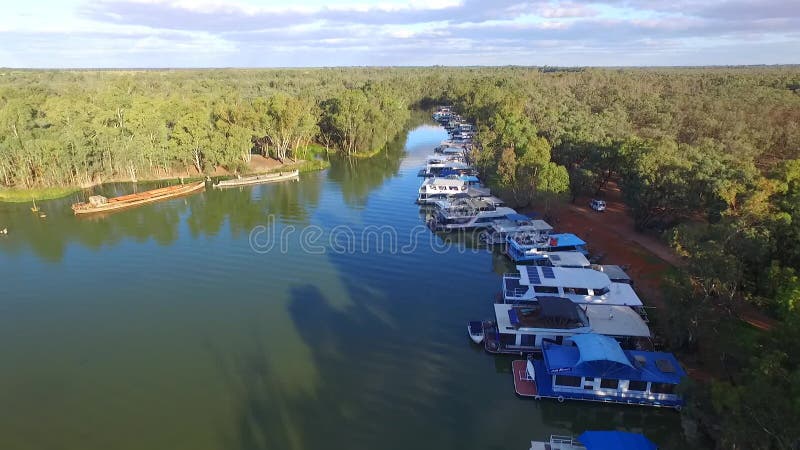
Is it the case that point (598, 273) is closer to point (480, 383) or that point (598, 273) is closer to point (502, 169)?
point (480, 383)

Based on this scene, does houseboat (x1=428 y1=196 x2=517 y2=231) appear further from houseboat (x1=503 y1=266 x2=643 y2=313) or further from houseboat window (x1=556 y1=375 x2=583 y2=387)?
houseboat window (x1=556 y1=375 x2=583 y2=387)

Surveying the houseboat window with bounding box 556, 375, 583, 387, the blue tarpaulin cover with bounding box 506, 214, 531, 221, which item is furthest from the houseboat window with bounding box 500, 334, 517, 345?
the blue tarpaulin cover with bounding box 506, 214, 531, 221

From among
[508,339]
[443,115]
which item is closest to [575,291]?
[508,339]

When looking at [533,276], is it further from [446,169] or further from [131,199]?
[131,199]

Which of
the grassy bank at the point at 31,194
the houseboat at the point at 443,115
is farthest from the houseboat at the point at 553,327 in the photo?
the houseboat at the point at 443,115

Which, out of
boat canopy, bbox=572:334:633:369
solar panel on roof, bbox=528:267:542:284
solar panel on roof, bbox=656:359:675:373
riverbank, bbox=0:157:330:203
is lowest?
solar panel on roof, bbox=656:359:675:373

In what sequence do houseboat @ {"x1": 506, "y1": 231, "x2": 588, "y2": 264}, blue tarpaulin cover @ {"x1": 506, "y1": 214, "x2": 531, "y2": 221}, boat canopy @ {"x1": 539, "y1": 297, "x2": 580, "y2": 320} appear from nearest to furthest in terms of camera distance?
Answer: boat canopy @ {"x1": 539, "y1": 297, "x2": 580, "y2": 320}, houseboat @ {"x1": 506, "y1": 231, "x2": 588, "y2": 264}, blue tarpaulin cover @ {"x1": 506, "y1": 214, "x2": 531, "y2": 221}

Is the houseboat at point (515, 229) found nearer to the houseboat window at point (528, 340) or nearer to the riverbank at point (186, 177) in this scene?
the houseboat window at point (528, 340)

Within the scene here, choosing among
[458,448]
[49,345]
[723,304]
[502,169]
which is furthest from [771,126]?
[49,345]
